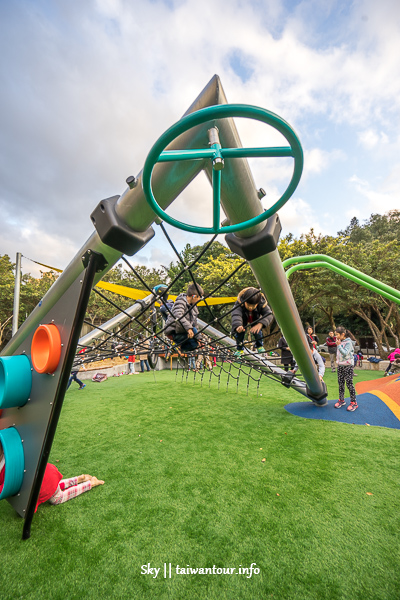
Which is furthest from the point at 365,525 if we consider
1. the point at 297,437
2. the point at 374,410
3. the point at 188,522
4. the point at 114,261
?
the point at 374,410

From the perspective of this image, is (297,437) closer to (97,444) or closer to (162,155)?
(97,444)

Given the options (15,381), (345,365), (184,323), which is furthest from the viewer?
(345,365)

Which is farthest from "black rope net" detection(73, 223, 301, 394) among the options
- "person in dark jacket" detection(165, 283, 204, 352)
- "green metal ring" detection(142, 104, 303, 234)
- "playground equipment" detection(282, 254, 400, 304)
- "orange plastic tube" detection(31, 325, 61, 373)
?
"playground equipment" detection(282, 254, 400, 304)

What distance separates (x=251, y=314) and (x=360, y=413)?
3034 mm

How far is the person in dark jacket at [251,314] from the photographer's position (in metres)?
3.68

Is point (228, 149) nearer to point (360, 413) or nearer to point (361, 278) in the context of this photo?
point (361, 278)

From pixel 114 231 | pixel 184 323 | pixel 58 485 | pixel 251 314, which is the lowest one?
pixel 58 485

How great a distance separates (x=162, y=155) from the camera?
1.10m

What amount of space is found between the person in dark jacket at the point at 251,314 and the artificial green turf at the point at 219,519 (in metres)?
1.51

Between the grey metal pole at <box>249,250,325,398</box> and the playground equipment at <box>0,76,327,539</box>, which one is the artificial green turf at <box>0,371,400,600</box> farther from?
the grey metal pole at <box>249,250,325,398</box>

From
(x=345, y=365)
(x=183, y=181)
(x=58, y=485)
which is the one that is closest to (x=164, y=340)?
(x=58, y=485)

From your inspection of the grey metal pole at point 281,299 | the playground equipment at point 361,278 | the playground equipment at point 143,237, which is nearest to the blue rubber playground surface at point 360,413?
the grey metal pole at point 281,299

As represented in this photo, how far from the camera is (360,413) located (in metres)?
4.98

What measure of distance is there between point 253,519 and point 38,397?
76.2 inches
